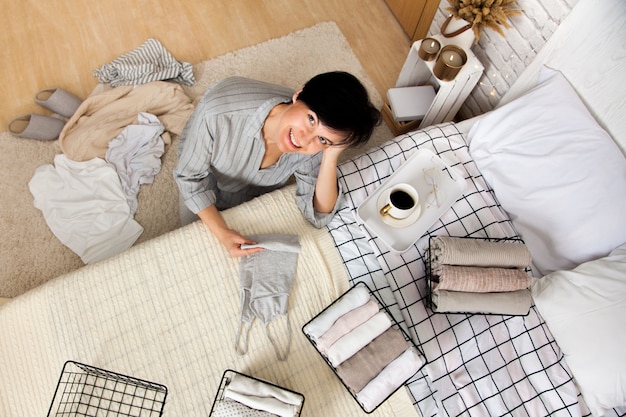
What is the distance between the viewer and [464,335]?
44.2 inches

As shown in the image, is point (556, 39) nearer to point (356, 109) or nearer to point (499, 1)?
point (499, 1)

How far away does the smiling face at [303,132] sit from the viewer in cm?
91

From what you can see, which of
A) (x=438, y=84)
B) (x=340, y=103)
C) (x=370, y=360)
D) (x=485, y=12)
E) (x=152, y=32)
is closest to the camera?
(x=340, y=103)

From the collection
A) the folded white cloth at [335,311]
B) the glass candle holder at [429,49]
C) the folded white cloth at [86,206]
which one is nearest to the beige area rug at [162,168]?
the folded white cloth at [86,206]

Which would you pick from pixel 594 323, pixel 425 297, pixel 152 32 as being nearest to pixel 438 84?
pixel 425 297

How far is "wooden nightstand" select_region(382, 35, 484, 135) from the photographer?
152 centimetres

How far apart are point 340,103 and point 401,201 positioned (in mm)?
457

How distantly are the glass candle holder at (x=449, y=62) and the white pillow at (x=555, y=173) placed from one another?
24cm

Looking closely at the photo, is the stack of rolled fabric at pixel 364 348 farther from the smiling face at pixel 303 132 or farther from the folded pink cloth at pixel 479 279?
the smiling face at pixel 303 132

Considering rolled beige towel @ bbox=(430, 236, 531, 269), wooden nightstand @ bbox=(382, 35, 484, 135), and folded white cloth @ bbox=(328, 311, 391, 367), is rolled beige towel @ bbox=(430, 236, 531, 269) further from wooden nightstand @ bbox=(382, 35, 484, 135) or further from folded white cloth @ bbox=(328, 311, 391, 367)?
wooden nightstand @ bbox=(382, 35, 484, 135)

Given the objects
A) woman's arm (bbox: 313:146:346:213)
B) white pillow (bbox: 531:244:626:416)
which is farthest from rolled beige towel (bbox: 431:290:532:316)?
woman's arm (bbox: 313:146:346:213)

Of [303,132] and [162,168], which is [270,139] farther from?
[162,168]

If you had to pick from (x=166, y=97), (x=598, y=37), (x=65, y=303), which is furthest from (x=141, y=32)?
(x=598, y=37)

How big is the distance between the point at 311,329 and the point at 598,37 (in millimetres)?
1269
